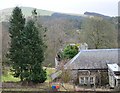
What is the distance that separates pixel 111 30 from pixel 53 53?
8816 mm

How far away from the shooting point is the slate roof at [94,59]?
22.9 m

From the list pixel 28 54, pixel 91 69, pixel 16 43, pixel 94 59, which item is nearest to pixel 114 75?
pixel 91 69

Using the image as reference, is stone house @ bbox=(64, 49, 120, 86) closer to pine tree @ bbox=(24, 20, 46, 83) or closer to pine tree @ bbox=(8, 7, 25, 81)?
pine tree @ bbox=(24, 20, 46, 83)

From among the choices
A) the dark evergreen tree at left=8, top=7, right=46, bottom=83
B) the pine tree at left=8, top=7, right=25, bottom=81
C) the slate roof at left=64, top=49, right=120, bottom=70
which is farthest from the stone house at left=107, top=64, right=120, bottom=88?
the pine tree at left=8, top=7, right=25, bottom=81

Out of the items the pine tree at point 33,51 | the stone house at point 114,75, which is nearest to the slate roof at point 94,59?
the stone house at point 114,75

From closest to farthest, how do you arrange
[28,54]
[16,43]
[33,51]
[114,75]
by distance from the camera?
[114,75] < [28,54] < [33,51] < [16,43]

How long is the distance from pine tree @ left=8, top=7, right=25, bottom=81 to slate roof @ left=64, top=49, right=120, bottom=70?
4.27m

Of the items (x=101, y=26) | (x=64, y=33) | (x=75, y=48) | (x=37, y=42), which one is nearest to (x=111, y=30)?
(x=101, y=26)

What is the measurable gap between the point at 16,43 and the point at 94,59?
293 inches

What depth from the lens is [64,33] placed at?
42.1 meters

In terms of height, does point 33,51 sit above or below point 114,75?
above

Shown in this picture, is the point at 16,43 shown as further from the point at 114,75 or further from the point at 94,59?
the point at 114,75

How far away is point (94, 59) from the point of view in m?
23.6

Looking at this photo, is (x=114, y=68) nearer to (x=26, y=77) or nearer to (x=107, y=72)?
(x=107, y=72)
